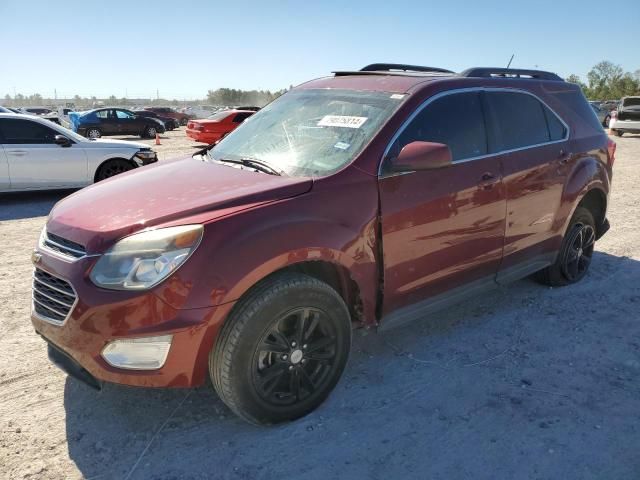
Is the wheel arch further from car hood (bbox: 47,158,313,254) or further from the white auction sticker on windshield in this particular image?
car hood (bbox: 47,158,313,254)

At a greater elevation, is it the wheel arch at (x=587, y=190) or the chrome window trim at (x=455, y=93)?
the chrome window trim at (x=455, y=93)

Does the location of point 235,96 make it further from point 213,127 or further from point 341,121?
point 341,121

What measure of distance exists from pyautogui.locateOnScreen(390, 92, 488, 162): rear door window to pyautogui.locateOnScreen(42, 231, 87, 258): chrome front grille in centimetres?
185

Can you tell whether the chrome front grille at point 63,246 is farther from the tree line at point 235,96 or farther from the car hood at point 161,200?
the tree line at point 235,96

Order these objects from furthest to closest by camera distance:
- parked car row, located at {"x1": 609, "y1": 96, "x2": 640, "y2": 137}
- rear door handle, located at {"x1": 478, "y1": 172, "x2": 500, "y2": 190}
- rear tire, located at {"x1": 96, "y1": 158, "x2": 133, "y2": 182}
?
parked car row, located at {"x1": 609, "y1": 96, "x2": 640, "y2": 137}, rear tire, located at {"x1": 96, "y1": 158, "x2": 133, "y2": 182}, rear door handle, located at {"x1": 478, "y1": 172, "x2": 500, "y2": 190}

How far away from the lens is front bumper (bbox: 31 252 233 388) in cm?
246

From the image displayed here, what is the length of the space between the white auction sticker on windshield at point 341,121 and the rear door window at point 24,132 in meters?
7.19

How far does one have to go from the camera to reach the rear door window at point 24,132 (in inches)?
340

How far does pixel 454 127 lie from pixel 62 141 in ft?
25.0

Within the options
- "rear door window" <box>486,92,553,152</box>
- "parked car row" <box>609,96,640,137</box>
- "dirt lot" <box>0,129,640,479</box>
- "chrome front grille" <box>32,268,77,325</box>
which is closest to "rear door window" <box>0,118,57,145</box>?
"dirt lot" <box>0,129,640,479</box>

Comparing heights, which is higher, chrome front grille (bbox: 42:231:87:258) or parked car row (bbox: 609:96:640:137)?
parked car row (bbox: 609:96:640:137)

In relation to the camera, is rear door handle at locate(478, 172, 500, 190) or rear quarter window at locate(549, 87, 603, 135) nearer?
rear door handle at locate(478, 172, 500, 190)

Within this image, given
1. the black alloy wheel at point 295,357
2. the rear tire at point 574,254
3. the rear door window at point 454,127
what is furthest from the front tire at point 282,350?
the rear tire at point 574,254

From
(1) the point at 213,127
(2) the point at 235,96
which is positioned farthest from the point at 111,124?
(2) the point at 235,96
